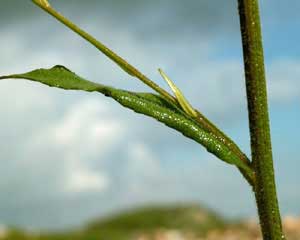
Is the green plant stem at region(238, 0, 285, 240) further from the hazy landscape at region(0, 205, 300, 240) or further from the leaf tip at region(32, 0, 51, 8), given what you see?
the hazy landscape at region(0, 205, 300, 240)

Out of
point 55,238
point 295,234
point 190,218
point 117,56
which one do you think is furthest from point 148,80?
point 190,218

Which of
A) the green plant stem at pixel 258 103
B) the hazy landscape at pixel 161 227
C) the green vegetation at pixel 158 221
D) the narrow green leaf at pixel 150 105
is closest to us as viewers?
the green plant stem at pixel 258 103

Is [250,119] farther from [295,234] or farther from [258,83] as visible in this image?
[295,234]

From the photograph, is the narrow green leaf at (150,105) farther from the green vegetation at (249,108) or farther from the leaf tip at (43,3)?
the leaf tip at (43,3)

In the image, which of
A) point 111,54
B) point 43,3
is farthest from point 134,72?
point 43,3

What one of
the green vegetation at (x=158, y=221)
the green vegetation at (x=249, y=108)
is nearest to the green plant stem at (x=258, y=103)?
the green vegetation at (x=249, y=108)

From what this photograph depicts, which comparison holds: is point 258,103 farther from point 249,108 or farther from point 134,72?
point 134,72
